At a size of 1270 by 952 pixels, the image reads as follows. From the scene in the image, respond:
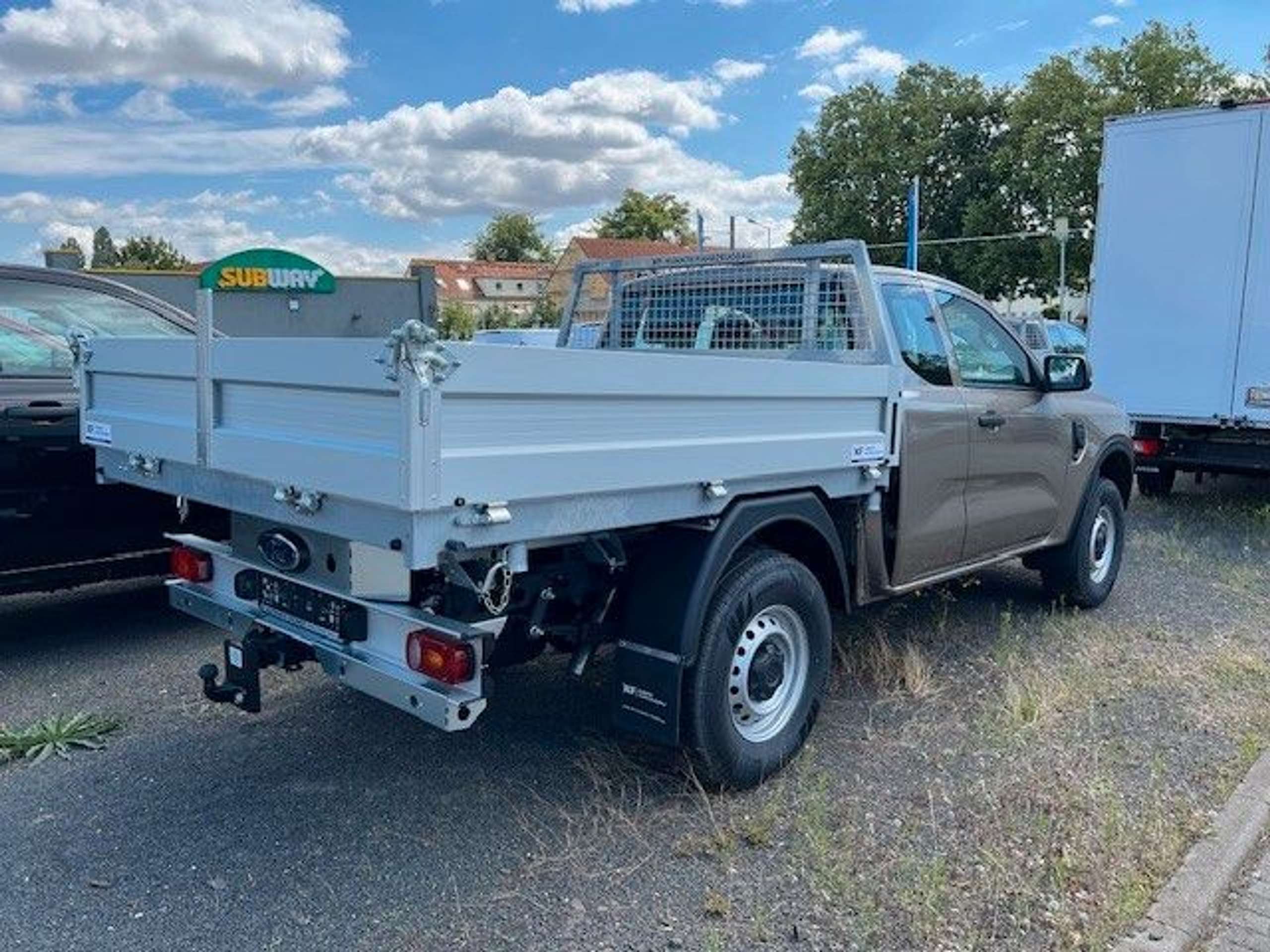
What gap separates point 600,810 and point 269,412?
1.77m

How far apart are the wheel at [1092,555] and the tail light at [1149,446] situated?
3088 millimetres

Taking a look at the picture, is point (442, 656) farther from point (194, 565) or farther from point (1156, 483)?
point (1156, 483)

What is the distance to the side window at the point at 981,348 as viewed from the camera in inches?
198

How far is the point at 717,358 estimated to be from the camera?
3320 millimetres

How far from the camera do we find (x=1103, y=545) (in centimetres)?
652

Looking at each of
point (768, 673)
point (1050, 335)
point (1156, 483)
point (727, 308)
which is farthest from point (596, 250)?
point (768, 673)

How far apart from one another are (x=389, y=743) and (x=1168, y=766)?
3.09 metres

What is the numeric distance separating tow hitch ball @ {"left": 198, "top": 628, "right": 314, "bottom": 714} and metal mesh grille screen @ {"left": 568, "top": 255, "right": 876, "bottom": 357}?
7.98ft

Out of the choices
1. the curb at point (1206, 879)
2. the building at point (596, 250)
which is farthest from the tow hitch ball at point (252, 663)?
the building at point (596, 250)

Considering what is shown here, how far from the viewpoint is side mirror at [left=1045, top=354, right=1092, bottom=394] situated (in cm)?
560

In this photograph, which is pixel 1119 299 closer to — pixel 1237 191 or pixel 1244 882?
pixel 1237 191

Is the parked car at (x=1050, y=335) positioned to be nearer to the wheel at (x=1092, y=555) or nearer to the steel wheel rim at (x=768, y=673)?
the wheel at (x=1092, y=555)

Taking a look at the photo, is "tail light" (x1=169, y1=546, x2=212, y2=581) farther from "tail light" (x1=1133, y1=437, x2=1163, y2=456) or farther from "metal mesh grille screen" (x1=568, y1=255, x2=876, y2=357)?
"tail light" (x1=1133, y1=437, x2=1163, y2=456)

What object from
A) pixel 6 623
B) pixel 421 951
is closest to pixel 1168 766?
pixel 421 951
